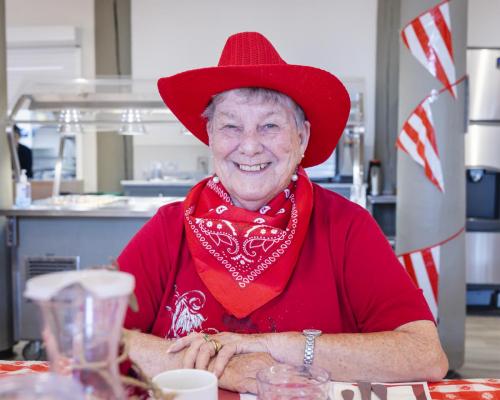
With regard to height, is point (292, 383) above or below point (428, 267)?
above

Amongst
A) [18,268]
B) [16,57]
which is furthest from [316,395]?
[16,57]

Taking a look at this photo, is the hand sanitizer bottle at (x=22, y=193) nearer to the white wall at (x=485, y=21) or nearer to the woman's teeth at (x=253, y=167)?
the woman's teeth at (x=253, y=167)

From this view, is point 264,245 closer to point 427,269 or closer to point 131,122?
point 427,269

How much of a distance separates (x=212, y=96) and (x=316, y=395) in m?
0.90

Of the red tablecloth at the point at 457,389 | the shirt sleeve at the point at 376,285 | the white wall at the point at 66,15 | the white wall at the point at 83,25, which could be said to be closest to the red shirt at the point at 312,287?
the shirt sleeve at the point at 376,285

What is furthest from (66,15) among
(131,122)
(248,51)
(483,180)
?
(248,51)

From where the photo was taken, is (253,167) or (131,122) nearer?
(253,167)

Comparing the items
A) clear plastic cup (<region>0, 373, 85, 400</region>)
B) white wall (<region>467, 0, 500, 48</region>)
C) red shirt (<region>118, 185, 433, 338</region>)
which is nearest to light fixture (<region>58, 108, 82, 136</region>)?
red shirt (<region>118, 185, 433, 338</region>)

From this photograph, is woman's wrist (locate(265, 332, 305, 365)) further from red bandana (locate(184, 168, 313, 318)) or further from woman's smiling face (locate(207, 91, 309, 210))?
woman's smiling face (locate(207, 91, 309, 210))

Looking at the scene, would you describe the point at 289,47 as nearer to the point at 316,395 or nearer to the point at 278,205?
the point at 278,205

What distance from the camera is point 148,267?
53.4 inches

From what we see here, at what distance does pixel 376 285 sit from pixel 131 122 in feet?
7.91

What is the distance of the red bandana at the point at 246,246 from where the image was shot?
4.16 ft

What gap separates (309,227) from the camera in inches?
54.7
